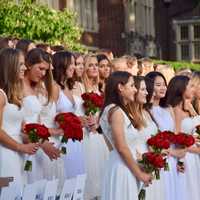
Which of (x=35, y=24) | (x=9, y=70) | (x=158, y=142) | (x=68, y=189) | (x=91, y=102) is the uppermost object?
(x=35, y=24)

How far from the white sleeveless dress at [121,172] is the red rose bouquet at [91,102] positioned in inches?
61.1

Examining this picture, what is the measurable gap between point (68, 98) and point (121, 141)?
6.03ft


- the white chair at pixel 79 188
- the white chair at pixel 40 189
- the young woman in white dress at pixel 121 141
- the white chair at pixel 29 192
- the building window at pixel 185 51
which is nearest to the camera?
the white chair at pixel 29 192

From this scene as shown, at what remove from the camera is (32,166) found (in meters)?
9.09

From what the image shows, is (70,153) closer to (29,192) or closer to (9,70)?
(9,70)

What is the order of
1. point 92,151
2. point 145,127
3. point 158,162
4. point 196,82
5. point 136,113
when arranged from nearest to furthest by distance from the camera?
point 158,162 → point 136,113 → point 145,127 → point 196,82 → point 92,151

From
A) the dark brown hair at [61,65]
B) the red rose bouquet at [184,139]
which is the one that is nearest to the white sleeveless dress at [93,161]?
the dark brown hair at [61,65]

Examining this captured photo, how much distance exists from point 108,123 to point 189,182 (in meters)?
2.03

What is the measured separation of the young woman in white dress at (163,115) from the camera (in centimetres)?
982

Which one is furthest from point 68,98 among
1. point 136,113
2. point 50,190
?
point 50,190

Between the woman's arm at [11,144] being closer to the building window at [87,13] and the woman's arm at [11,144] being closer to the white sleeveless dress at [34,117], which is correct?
the white sleeveless dress at [34,117]

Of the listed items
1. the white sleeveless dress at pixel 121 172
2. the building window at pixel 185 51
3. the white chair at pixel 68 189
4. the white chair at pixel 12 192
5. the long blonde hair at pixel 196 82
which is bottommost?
the white chair at pixel 12 192

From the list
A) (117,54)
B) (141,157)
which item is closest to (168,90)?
(141,157)

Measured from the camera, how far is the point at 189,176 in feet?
33.4
